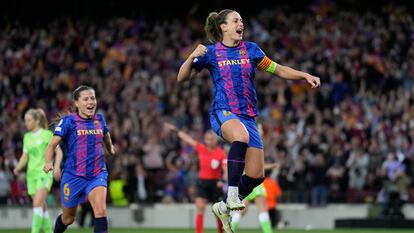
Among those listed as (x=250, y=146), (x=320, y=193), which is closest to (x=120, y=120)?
(x=320, y=193)

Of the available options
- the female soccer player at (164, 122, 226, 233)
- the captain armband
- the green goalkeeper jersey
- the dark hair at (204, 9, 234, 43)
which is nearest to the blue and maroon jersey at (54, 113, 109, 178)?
the dark hair at (204, 9, 234, 43)

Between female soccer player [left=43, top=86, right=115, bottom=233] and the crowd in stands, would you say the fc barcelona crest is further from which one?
the crowd in stands

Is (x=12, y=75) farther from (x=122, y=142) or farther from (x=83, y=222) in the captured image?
(x=83, y=222)

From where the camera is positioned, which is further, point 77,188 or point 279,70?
point 77,188

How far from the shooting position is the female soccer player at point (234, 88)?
1102 cm

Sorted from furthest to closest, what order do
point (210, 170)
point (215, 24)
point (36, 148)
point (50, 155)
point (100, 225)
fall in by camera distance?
point (210, 170), point (36, 148), point (50, 155), point (100, 225), point (215, 24)

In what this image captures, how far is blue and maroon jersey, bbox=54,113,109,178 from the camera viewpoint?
12492 millimetres

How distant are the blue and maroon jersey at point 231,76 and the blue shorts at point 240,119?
5 centimetres

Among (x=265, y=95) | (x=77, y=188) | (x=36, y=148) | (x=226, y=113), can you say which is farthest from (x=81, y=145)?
(x=265, y=95)

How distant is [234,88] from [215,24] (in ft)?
2.76

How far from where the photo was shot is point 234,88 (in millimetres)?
11195

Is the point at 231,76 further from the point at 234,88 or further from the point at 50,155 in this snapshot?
the point at 50,155

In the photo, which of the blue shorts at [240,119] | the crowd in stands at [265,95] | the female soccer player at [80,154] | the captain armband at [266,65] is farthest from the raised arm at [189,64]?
the crowd in stands at [265,95]

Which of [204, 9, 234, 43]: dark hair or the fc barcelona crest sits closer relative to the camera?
the fc barcelona crest
